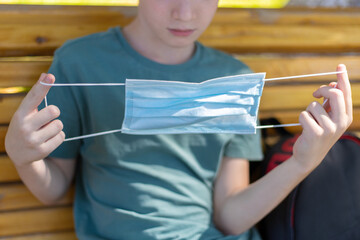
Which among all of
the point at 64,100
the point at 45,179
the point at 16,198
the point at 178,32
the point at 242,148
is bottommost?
the point at 16,198

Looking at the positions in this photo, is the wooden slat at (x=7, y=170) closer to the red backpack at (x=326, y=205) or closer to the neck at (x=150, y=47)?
the neck at (x=150, y=47)

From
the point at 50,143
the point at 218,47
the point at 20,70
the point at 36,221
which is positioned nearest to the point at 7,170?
the point at 36,221

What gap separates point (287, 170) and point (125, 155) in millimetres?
486

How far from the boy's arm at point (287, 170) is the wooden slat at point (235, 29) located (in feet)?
1.68

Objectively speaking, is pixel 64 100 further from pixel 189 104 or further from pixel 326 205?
pixel 326 205

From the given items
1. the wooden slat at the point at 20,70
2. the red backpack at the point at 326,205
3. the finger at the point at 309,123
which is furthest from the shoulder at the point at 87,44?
the red backpack at the point at 326,205

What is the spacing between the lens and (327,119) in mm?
1127

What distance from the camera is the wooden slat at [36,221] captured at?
4.91 feet

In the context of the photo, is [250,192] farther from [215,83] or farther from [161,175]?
[215,83]

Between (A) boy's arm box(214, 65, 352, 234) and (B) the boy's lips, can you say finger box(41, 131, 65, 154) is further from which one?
(A) boy's arm box(214, 65, 352, 234)

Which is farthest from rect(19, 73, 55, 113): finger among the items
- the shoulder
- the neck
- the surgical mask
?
the neck

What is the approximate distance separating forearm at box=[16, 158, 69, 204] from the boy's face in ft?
1.67

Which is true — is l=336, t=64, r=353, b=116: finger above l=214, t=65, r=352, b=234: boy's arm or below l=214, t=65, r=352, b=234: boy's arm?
above

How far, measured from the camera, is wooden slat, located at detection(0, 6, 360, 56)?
4.82 ft
